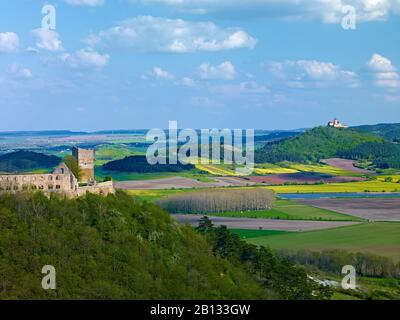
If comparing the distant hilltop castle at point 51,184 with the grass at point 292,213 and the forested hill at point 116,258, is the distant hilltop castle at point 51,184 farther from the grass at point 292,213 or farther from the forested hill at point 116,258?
the grass at point 292,213

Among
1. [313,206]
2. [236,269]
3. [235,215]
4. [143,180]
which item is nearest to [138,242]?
[236,269]

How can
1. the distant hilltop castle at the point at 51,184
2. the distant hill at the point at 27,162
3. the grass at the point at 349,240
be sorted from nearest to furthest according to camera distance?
the distant hilltop castle at the point at 51,184, the grass at the point at 349,240, the distant hill at the point at 27,162

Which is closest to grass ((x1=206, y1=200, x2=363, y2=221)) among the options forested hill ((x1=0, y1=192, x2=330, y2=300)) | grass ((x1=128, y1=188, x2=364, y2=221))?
grass ((x1=128, y1=188, x2=364, y2=221))

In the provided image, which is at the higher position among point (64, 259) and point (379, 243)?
point (64, 259)

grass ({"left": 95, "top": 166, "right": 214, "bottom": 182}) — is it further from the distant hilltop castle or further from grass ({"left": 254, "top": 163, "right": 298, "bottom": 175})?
the distant hilltop castle

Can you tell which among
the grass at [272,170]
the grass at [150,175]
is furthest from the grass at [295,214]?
the grass at [272,170]

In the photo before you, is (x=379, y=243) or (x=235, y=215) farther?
(x=235, y=215)
